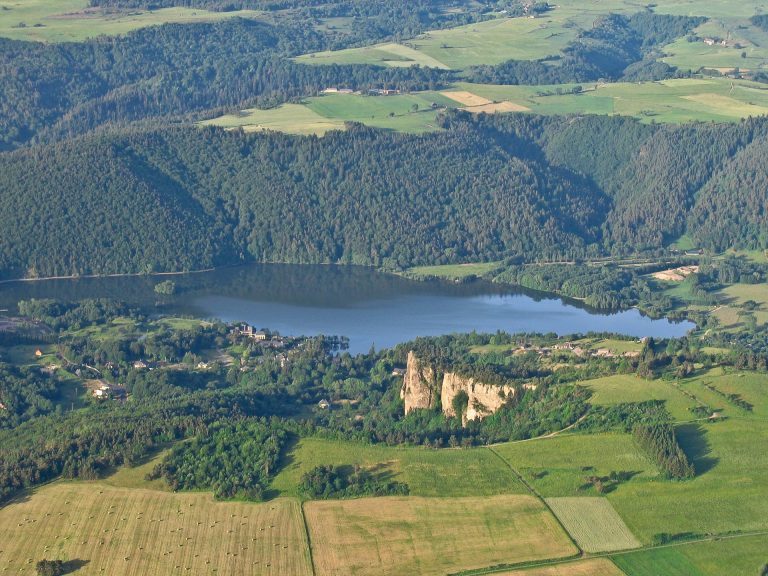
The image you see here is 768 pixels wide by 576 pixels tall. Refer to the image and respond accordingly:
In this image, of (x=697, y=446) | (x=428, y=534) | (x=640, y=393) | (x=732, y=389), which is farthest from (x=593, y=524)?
(x=732, y=389)

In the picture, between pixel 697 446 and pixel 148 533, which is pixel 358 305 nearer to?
pixel 697 446

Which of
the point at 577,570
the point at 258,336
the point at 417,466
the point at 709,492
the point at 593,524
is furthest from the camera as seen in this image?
the point at 258,336

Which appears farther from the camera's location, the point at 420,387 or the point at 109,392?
the point at 109,392

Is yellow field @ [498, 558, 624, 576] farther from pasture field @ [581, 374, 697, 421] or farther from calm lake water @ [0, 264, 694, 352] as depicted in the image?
calm lake water @ [0, 264, 694, 352]

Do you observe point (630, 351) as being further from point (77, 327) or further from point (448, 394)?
point (77, 327)

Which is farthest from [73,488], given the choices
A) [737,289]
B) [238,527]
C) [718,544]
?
[737,289]

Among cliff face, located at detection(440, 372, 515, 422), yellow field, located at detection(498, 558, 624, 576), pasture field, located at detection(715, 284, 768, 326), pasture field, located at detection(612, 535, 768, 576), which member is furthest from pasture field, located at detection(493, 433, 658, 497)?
pasture field, located at detection(715, 284, 768, 326)
